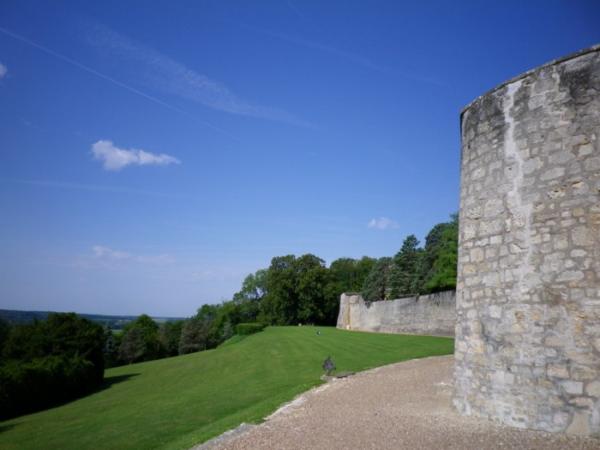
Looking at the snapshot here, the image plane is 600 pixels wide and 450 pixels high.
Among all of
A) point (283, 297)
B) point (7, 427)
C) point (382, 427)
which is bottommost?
point (7, 427)

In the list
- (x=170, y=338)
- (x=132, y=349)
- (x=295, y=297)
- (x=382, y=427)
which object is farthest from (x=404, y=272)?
(x=170, y=338)

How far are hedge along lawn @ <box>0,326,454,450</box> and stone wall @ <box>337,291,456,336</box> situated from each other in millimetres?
4712

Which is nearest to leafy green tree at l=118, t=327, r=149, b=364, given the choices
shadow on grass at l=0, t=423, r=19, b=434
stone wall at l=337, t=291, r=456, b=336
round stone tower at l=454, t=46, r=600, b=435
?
stone wall at l=337, t=291, r=456, b=336

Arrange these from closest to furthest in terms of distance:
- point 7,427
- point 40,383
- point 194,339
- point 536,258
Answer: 1. point 536,258
2. point 7,427
3. point 40,383
4. point 194,339

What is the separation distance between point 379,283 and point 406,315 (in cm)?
1374

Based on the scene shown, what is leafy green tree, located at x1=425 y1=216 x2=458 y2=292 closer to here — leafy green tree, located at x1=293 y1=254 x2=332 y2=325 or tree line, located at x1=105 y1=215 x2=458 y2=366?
tree line, located at x1=105 y1=215 x2=458 y2=366

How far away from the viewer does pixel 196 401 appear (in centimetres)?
1206

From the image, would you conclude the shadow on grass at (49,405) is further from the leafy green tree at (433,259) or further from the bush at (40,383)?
the leafy green tree at (433,259)

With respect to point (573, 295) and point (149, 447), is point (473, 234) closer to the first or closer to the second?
point (573, 295)

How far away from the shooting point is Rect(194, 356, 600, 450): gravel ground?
5.34 metres

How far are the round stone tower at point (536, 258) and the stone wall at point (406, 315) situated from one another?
58.0ft

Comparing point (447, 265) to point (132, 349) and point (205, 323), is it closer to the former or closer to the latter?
point (132, 349)

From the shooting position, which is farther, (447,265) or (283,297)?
(283,297)

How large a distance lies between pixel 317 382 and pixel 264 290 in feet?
206
